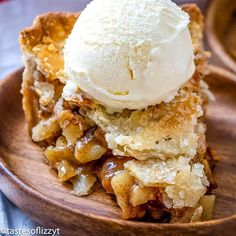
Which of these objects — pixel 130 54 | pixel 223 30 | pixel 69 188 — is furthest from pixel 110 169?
pixel 223 30

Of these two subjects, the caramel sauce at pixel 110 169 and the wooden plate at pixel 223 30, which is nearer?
the caramel sauce at pixel 110 169

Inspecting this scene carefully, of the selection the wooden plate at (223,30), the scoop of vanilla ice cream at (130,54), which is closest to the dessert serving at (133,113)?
the scoop of vanilla ice cream at (130,54)

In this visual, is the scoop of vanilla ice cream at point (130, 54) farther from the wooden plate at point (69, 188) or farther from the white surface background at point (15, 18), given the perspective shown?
the white surface background at point (15, 18)

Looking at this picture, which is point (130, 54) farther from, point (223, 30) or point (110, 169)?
point (223, 30)

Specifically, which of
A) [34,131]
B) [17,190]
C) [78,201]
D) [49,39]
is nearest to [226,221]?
[78,201]

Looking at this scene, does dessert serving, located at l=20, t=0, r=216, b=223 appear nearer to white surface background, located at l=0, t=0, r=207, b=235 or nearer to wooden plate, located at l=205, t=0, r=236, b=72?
wooden plate, located at l=205, t=0, r=236, b=72

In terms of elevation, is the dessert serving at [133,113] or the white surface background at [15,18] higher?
the dessert serving at [133,113]
